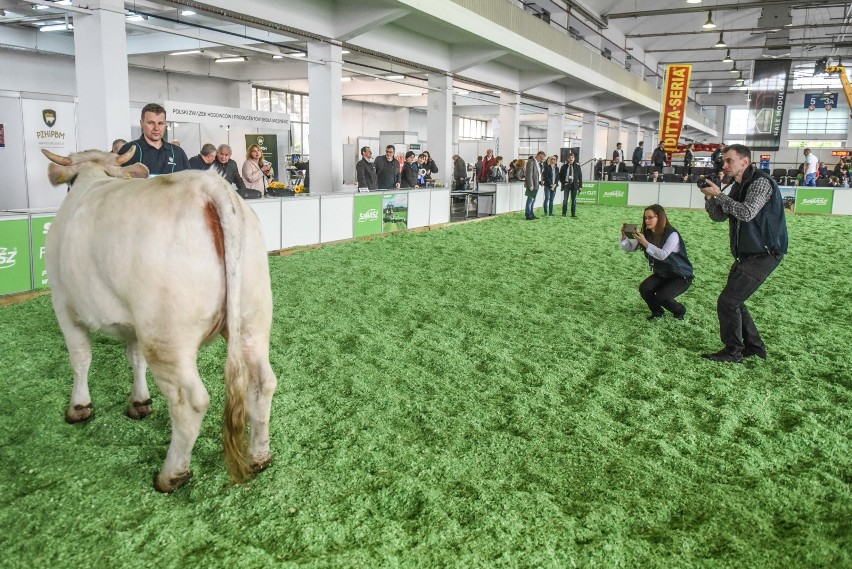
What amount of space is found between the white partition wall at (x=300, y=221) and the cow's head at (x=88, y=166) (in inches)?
264

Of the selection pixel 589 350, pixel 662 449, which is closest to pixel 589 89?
pixel 589 350

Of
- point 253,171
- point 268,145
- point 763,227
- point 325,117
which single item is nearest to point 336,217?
point 253,171

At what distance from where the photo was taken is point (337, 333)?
5.73 meters

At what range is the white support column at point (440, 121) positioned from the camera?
54.5ft

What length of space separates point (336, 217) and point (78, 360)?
8.30 meters

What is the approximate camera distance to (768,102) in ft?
82.1

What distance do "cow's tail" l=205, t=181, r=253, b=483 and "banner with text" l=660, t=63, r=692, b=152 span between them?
846 inches

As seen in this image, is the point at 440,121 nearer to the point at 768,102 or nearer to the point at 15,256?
the point at 15,256

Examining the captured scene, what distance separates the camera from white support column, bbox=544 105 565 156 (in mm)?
24453

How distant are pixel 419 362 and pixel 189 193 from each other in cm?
269

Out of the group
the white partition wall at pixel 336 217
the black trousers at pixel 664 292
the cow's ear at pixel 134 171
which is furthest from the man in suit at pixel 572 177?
the cow's ear at pixel 134 171

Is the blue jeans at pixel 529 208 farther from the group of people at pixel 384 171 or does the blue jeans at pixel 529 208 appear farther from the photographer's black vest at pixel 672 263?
the photographer's black vest at pixel 672 263

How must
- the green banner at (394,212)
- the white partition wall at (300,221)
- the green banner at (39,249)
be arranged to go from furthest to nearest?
the green banner at (394,212)
the white partition wall at (300,221)
the green banner at (39,249)

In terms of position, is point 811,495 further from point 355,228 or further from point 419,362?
point 355,228
